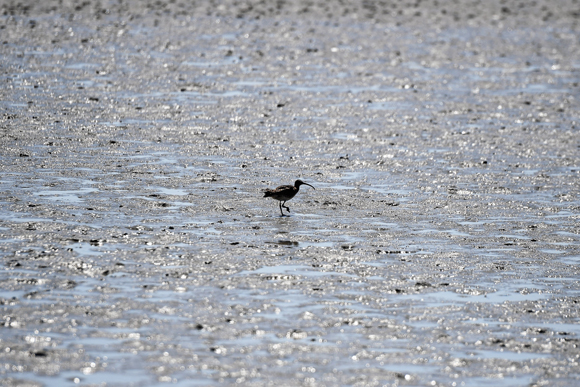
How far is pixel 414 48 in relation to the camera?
3756 centimetres

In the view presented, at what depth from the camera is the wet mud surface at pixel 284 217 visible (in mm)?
10422

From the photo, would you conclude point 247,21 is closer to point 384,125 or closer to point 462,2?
point 462,2

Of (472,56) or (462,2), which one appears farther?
(462,2)

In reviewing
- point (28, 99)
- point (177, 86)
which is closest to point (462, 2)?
point (177, 86)

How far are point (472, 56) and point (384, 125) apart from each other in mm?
12994

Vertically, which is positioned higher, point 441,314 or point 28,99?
point 28,99

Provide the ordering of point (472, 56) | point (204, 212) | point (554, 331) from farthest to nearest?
point (472, 56), point (204, 212), point (554, 331)

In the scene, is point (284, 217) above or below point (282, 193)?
below

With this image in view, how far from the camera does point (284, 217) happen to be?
54.5ft

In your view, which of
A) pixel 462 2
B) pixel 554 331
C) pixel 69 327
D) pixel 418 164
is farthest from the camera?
pixel 462 2

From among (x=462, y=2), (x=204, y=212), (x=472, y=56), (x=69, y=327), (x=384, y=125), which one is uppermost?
(x=462, y=2)

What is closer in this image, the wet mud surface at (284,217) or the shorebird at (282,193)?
the wet mud surface at (284,217)

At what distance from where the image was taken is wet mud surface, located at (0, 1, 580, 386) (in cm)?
1042

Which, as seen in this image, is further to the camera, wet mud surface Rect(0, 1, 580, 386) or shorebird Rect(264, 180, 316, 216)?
shorebird Rect(264, 180, 316, 216)
